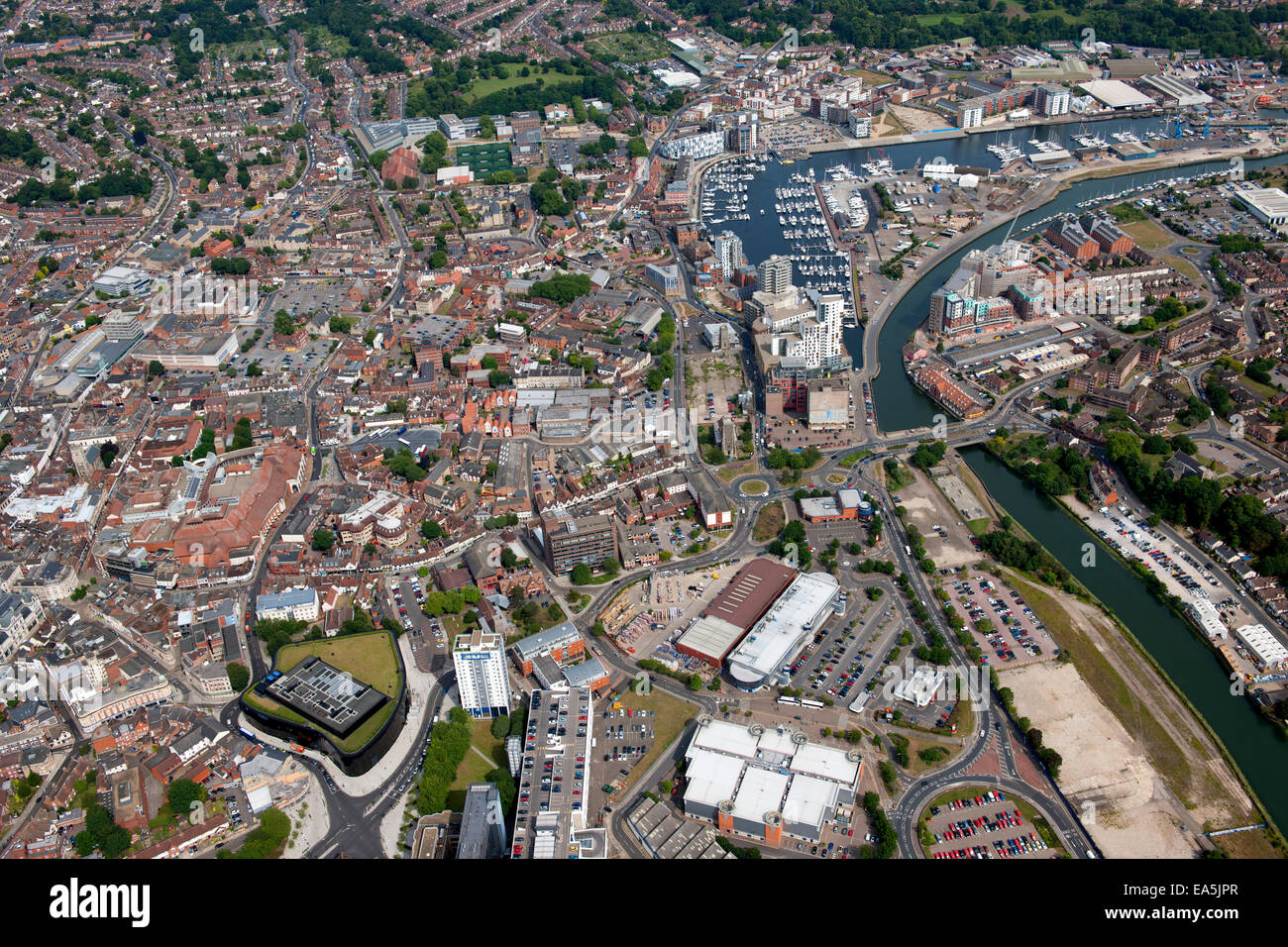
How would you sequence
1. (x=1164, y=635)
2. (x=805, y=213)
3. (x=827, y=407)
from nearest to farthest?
(x=1164, y=635) < (x=827, y=407) < (x=805, y=213)

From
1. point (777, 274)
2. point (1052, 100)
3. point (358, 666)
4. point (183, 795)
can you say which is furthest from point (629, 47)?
point (183, 795)

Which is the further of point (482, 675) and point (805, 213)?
point (805, 213)

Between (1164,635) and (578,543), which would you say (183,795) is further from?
(1164,635)

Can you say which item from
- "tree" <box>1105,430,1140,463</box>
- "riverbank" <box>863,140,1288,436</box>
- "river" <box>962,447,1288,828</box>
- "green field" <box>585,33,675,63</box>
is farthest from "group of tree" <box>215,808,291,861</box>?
"green field" <box>585,33,675,63</box>

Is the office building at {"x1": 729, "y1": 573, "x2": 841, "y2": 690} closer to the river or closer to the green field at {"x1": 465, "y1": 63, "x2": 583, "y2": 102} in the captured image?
the river

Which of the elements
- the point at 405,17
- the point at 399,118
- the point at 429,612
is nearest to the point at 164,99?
the point at 399,118
